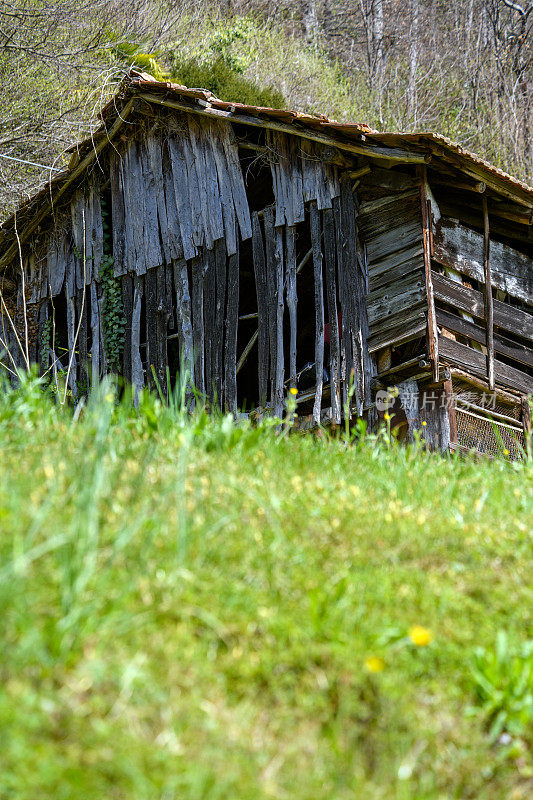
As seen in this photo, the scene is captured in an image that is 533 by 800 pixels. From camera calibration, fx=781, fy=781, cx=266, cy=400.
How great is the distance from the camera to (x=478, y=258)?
912cm

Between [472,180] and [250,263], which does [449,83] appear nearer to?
Answer: [250,263]

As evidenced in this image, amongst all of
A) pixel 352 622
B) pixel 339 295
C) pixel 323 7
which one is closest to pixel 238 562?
pixel 352 622

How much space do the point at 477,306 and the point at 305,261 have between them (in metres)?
2.05

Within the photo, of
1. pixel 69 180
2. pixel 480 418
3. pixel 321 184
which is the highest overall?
pixel 69 180

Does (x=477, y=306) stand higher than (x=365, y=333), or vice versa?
(x=477, y=306)

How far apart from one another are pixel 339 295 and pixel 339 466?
17.1ft

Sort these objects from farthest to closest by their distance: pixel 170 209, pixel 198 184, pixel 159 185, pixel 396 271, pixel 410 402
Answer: pixel 159 185
pixel 170 209
pixel 198 184
pixel 396 271
pixel 410 402

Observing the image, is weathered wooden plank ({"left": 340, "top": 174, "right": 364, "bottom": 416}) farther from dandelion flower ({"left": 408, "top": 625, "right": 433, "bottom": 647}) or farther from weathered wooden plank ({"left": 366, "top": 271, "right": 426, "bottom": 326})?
dandelion flower ({"left": 408, "top": 625, "right": 433, "bottom": 647})

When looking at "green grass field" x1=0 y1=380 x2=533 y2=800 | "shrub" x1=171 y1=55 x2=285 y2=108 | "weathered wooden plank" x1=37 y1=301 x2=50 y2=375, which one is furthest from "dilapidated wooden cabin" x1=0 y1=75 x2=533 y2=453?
"shrub" x1=171 y1=55 x2=285 y2=108

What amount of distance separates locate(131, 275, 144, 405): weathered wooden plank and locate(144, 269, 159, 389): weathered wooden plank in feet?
0.38

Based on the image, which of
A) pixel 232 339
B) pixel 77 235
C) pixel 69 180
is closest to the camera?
pixel 232 339

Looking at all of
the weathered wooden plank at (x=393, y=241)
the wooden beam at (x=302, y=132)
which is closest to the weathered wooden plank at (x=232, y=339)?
the wooden beam at (x=302, y=132)

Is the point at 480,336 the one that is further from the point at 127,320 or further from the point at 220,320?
the point at 127,320

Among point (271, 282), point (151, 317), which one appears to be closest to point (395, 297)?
point (271, 282)
